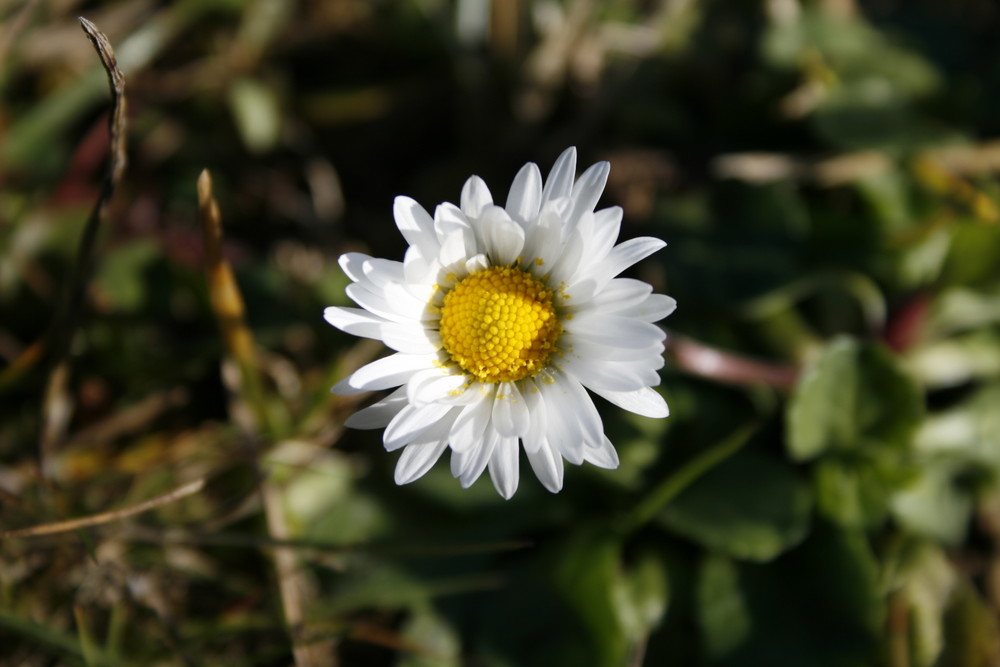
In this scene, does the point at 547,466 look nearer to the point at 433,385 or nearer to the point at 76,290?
the point at 433,385

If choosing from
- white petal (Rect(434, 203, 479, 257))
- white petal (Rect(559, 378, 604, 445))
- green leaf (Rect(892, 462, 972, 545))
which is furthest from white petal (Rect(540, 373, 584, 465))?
green leaf (Rect(892, 462, 972, 545))

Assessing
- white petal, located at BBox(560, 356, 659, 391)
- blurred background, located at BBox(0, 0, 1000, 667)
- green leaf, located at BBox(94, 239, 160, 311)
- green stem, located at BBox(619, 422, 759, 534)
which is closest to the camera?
white petal, located at BBox(560, 356, 659, 391)

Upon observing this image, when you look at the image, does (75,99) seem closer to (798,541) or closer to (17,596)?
(17,596)

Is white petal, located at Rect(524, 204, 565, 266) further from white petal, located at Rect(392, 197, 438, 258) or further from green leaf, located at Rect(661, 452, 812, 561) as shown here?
green leaf, located at Rect(661, 452, 812, 561)

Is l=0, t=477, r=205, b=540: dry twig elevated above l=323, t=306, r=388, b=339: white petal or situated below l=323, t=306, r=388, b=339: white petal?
below

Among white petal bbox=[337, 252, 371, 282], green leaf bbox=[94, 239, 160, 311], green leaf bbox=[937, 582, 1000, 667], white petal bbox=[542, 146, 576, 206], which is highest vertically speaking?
white petal bbox=[542, 146, 576, 206]

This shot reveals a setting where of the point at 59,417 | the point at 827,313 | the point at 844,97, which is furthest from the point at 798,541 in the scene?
the point at 59,417

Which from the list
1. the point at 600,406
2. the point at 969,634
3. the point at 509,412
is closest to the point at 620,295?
the point at 509,412

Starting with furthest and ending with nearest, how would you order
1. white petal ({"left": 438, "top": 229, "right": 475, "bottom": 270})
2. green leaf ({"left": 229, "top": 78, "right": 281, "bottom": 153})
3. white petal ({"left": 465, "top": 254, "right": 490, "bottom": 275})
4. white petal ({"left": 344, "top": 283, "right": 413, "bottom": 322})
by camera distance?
green leaf ({"left": 229, "top": 78, "right": 281, "bottom": 153}), white petal ({"left": 465, "top": 254, "right": 490, "bottom": 275}), white petal ({"left": 438, "top": 229, "right": 475, "bottom": 270}), white petal ({"left": 344, "top": 283, "right": 413, "bottom": 322})

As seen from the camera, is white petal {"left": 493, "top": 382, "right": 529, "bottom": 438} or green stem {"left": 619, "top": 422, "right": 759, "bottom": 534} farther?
green stem {"left": 619, "top": 422, "right": 759, "bottom": 534}
